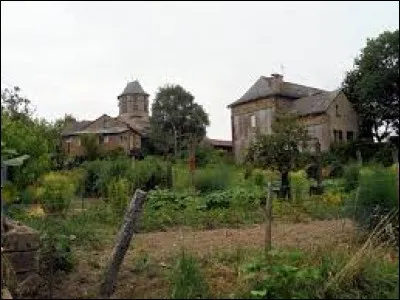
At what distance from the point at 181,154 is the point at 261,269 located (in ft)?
122

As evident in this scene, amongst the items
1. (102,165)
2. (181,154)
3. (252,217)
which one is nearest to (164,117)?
(181,154)

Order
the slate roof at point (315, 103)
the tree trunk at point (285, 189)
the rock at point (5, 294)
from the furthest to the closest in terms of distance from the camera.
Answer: the slate roof at point (315, 103) < the tree trunk at point (285, 189) < the rock at point (5, 294)

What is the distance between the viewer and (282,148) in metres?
16.8

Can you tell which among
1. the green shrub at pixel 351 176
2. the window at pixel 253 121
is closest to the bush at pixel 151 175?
the green shrub at pixel 351 176

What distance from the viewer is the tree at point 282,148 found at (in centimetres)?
1675

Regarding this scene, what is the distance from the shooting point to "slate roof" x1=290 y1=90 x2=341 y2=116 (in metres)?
42.2

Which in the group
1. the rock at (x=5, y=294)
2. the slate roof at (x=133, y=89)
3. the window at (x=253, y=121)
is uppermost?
the slate roof at (x=133, y=89)

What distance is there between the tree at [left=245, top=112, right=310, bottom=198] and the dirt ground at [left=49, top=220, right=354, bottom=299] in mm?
5865

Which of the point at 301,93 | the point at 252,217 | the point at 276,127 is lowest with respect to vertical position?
the point at 252,217

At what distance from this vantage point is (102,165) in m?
20.8

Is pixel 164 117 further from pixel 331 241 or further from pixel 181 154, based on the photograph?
pixel 331 241

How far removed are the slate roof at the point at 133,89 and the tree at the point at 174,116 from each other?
13.5 meters

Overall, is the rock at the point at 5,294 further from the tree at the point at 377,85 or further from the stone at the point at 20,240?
the tree at the point at 377,85

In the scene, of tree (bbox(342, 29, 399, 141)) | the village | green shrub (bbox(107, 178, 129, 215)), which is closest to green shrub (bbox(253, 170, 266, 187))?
the village
